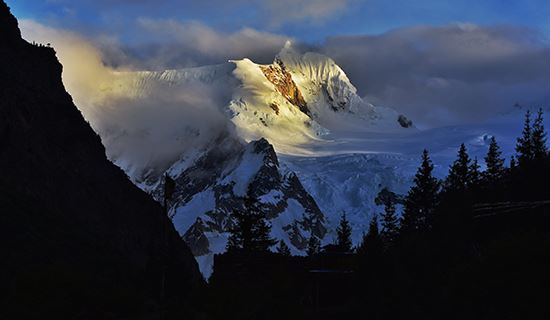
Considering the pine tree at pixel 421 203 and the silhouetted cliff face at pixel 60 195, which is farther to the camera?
the pine tree at pixel 421 203

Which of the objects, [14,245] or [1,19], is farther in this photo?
[1,19]

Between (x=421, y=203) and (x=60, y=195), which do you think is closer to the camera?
(x=421, y=203)

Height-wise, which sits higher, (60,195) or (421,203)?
(60,195)

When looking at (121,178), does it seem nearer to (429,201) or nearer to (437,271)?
(429,201)

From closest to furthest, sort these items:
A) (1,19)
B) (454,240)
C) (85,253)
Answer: (454,240) < (85,253) < (1,19)

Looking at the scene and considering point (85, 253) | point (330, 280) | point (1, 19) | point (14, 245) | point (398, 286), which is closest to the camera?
point (398, 286)

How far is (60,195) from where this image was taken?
110500 millimetres

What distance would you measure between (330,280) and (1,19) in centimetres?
6172

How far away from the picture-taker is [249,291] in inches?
1811

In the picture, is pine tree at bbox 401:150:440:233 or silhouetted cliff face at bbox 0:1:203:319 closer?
silhouetted cliff face at bbox 0:1:203:319

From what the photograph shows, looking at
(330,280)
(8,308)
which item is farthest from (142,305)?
(330,280)

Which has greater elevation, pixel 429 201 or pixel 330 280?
pixel 429 201

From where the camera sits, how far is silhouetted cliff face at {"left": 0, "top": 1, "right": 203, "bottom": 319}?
84750 millimetres

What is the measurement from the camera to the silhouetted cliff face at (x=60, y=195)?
8475 centimetres
